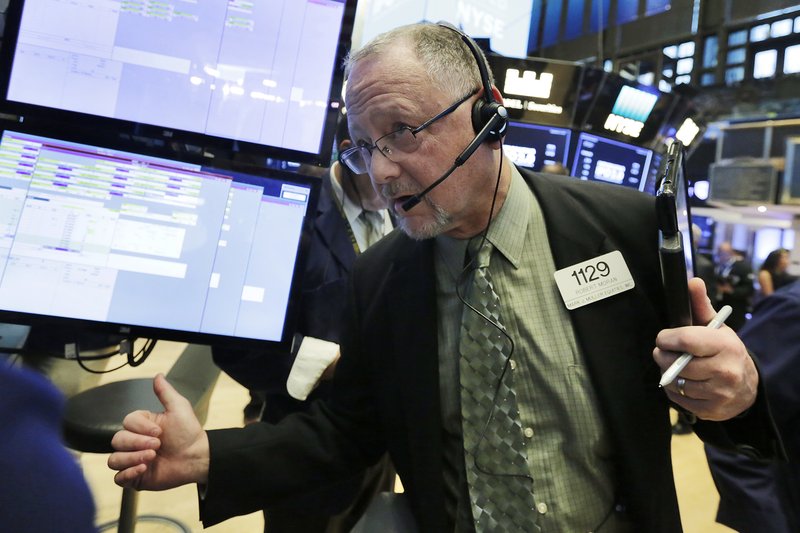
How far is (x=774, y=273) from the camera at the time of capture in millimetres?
6336

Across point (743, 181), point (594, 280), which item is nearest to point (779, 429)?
point (594, 280)

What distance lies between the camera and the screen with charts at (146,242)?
1.01 meters

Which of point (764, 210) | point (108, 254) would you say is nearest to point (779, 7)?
point (764, 210)

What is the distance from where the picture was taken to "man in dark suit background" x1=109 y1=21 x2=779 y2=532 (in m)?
0.96

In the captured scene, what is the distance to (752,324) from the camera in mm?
1363

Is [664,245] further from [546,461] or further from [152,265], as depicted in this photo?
[152,265]

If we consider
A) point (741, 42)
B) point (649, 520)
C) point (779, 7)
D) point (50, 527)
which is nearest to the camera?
point (50, 527)

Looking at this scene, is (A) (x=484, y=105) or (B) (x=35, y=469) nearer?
(B) (x=35, y=469)

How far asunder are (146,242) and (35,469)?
700 millimetres

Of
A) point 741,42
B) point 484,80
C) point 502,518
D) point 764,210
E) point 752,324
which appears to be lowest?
point 502,518

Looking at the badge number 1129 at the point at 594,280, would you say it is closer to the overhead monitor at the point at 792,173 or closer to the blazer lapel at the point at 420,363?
the blazer lapel at the point at 420,363

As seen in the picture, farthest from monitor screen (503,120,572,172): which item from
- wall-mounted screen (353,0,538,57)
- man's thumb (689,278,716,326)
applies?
man's thumb (689,278,716,326)

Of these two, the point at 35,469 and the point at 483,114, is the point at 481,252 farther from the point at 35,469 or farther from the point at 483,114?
the point at 35,469

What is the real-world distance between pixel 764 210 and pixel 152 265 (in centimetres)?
1356
